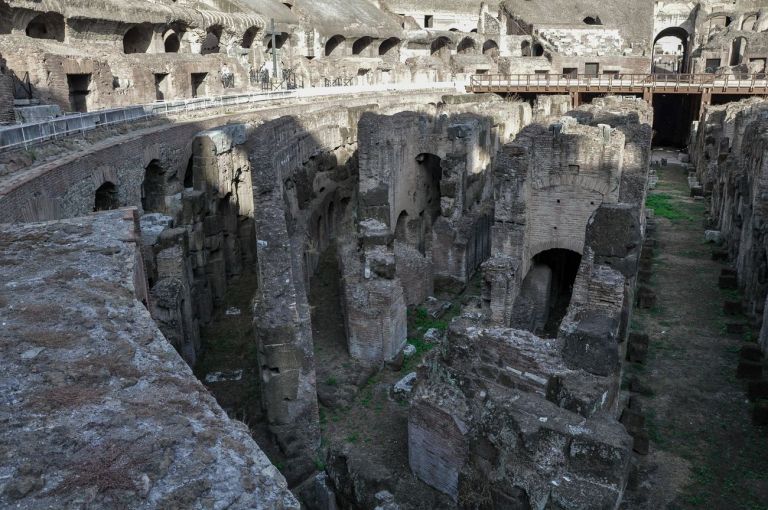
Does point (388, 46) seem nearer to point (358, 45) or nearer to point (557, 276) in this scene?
point (358, 45)

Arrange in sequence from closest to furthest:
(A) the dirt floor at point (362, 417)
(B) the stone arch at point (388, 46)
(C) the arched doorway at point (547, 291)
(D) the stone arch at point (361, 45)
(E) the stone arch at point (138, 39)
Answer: (A) the dirt floor at point (362, 417) < (C) the arched doorway at point (547, 291) < (E) the stone arch at point (138, 39) < (D) the stone arch at point (361, 45) < (B) the stone arch at point (388, 46)

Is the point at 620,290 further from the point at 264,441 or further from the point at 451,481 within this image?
the point at 264,441

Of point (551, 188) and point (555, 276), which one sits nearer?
point (551, 188)

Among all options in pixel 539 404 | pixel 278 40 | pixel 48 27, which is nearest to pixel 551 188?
pixel 539 404

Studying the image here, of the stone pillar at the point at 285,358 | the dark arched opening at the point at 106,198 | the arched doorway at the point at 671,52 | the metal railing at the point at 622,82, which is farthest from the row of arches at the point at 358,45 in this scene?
the stone pillar at the point at 285,358

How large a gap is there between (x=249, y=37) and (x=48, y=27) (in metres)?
10.8

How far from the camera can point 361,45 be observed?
121 ft

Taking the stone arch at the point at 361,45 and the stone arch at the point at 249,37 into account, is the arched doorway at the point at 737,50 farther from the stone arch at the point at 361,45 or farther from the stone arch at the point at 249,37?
the stone arch at the point at 249,37

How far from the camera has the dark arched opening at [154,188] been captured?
1166 centimetres

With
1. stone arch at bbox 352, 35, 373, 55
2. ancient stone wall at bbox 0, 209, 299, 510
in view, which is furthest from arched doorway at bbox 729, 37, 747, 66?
ancient stone wall at bbox 0, 209, 299, 510

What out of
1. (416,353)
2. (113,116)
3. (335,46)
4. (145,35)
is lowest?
(416,353)

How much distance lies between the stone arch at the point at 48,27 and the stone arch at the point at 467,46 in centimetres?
2796

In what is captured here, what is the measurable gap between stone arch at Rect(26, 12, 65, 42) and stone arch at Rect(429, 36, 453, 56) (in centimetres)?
2622

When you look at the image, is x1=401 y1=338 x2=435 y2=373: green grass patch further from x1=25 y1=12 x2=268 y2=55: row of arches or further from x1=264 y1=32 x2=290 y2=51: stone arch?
x1=264 y1=32 x2=290 y2=51: stone arch
